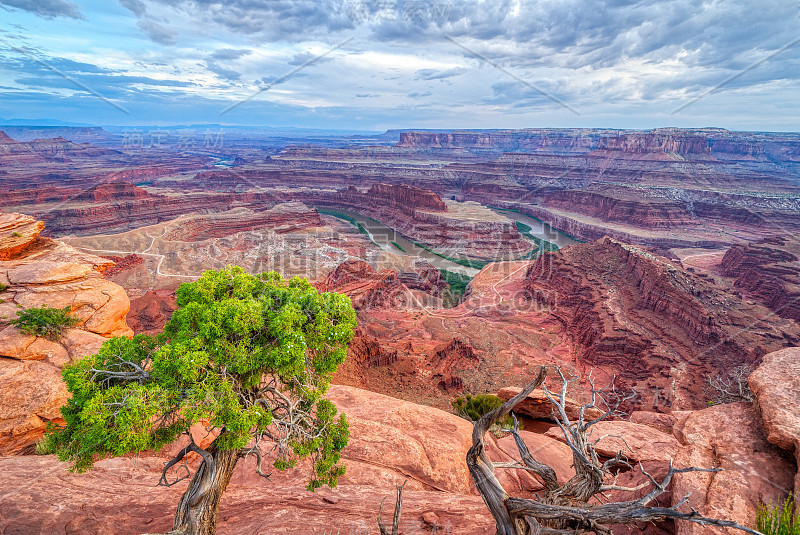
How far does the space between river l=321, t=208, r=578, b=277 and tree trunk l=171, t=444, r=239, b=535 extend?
61.1 m

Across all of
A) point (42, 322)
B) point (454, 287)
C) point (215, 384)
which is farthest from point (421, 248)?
point (215, 384)

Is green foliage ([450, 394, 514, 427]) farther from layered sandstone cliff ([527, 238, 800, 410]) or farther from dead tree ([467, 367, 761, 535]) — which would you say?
dead tree ([467, 367, 761, 535])

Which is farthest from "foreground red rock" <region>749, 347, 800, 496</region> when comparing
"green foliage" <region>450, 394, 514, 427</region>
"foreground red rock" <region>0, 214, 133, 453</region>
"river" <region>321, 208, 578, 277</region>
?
"river" <region>321, 208, 578, 277</region>

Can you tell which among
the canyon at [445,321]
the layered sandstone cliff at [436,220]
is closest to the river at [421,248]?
the canyon at [445,321]

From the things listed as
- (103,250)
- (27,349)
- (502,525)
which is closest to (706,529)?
(502,525)

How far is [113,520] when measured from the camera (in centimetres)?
779

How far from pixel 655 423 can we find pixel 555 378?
1396 cm

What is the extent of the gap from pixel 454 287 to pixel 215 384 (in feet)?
173

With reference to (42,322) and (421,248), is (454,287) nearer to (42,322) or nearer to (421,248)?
(421,248)

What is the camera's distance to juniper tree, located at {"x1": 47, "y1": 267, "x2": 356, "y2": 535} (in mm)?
5930

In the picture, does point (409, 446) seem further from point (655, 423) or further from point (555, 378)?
point (555, 378)

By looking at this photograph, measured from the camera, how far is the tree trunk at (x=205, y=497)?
6.18 metres

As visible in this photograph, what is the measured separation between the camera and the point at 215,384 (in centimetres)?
627

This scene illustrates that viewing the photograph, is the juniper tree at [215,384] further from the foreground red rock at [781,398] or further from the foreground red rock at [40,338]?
the foreground red rock at [781,398]
